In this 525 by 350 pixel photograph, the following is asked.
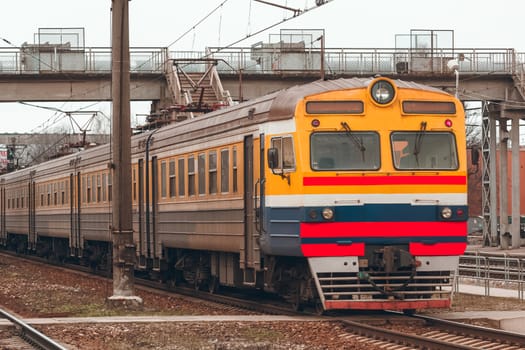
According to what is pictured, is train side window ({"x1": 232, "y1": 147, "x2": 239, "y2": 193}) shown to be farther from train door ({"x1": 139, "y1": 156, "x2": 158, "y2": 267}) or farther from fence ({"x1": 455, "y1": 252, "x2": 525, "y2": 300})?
fence ({"x1": 455, "y1": 252, "x2": 525, "y2": 300})

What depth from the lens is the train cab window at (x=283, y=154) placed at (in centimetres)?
1575

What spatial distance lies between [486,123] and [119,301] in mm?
38196

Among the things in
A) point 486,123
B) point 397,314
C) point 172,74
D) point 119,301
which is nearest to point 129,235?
point 119,301

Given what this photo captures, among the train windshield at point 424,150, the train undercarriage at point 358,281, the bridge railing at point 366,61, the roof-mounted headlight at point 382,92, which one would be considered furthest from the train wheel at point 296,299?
the bridge railing at point 366,61

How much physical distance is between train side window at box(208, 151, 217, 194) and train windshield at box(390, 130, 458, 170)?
414 centimetres

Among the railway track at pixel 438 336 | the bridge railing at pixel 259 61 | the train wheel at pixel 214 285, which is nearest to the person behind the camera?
the railway track at pixel 438 336

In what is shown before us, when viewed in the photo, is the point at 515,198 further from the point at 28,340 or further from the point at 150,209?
the point at 28,340

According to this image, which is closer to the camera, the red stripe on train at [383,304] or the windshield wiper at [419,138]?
the red stripe on train at [383,304]

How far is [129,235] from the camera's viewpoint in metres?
18.9

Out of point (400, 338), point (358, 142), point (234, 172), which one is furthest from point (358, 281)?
point (234, 172)

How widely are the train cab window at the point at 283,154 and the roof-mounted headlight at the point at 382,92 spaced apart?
54.0 inches

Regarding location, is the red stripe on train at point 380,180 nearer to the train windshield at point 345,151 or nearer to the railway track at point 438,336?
the train windshield at point 345,151

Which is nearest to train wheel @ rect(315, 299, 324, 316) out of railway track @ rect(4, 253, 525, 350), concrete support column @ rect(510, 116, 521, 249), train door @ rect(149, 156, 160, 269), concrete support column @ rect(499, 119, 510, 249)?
railway track @ rect(4, 253, 525, 350)

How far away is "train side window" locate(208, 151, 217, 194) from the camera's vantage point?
1925cm
